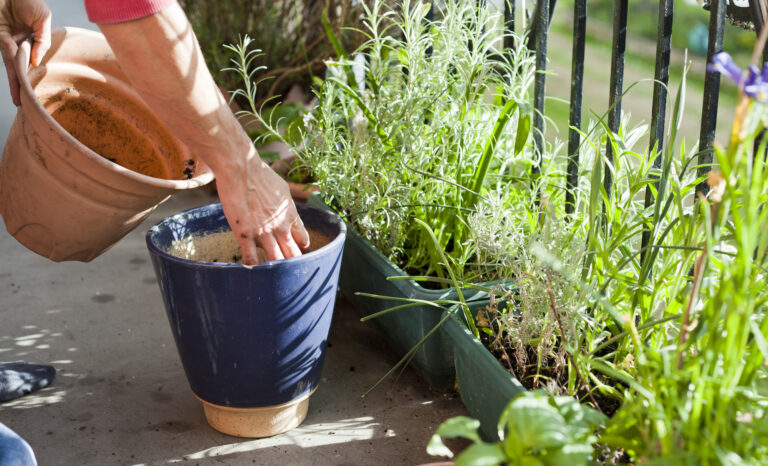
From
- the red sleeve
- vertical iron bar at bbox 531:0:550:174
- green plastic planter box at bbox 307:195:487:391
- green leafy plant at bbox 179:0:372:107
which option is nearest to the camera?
the red sleeve

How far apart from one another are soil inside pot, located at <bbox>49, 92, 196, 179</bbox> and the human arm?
1.56ft

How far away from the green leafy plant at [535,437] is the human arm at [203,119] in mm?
559

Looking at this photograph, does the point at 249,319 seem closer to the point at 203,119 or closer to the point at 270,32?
the point at 203,119

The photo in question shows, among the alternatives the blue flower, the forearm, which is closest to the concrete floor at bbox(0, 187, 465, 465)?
the forearm

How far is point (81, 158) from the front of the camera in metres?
1.32

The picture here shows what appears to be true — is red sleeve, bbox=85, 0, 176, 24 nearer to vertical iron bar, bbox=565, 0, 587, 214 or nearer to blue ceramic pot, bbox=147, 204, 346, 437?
blue ceramic pot, bbox=147, 204, 346, 437

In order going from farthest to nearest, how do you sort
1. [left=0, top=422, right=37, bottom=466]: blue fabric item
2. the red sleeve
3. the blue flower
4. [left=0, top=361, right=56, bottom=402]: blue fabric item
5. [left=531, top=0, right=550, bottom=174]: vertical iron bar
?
[left=531, top=0, right=550, bottom=174]: vertical iron bar → [left=0, top=361, right=56, bottom=402]: blue fabric item → the red sleeve → [left=0, top=422, right=37, bottom=466]: blue fabric item → the blue flower

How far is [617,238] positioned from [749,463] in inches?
19.4

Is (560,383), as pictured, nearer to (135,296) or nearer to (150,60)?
(150,60)

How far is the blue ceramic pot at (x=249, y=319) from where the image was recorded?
4.11ft

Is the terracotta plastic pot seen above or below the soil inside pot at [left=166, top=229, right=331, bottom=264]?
above

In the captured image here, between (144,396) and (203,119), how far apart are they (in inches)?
27.9

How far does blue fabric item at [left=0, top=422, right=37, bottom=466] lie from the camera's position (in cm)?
96

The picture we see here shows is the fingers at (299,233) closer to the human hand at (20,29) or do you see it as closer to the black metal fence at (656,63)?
the black metal fence at (656,63)
